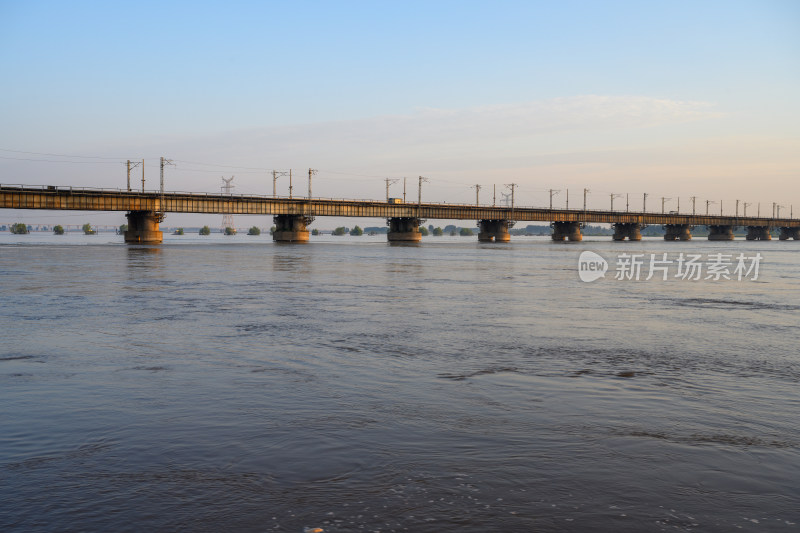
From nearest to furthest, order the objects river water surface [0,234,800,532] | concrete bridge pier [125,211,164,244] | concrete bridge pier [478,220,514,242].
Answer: river water surface [0,234,800,532]
concrete bridge pier [125,211,164,244]
concrete bridge pier [478,220,514,242]

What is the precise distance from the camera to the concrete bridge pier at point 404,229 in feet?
539

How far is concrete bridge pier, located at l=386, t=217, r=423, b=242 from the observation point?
164m

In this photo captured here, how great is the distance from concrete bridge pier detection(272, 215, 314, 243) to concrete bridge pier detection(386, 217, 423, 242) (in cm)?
2555

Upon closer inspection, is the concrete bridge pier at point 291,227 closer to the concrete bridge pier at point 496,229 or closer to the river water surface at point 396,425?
the concrete bridge pier at point 496,229

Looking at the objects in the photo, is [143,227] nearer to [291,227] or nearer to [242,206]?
[242,206]

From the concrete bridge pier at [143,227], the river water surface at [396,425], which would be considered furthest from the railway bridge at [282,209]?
the river water surface at [396,425]

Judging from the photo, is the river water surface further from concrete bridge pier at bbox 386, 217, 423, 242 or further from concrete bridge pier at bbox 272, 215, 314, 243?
concrete bridge pier at bbox 386, 217, 423, 242

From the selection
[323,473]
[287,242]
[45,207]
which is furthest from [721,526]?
[287,242]

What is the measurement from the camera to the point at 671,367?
47.9 feet

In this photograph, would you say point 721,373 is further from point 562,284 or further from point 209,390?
point 562,284

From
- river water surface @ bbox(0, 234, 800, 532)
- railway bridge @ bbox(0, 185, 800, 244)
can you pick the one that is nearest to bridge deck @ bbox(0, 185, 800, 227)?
Answer: railway bridge @ bbox(0, 185, 800, 244)

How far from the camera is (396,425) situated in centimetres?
977

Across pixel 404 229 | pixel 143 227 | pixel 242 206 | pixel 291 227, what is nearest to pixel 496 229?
pixel 404 229

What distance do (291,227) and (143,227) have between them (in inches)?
1329
